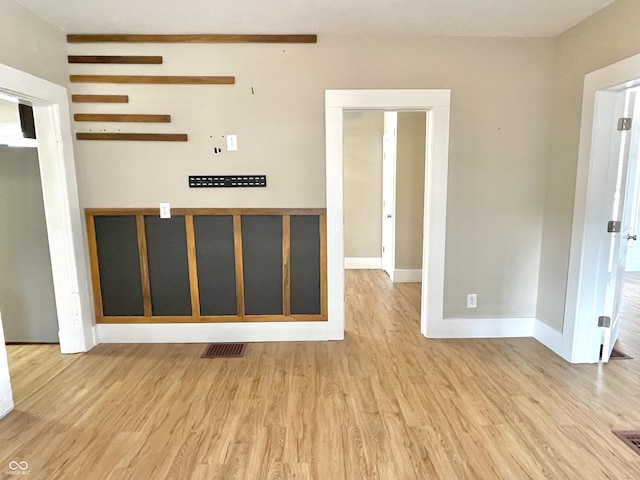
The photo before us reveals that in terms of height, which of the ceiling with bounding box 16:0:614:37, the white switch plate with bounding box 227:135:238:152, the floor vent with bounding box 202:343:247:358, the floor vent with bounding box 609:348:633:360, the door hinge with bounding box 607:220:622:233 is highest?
the ceiling with bounding box 16:0:614:37

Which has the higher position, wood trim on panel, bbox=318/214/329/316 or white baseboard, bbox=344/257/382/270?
wood trim on panel, bbox=318/214/329/316

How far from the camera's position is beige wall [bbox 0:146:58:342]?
2893 mm

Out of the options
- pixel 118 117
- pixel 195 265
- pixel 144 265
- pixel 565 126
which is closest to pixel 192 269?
pixel 195 265

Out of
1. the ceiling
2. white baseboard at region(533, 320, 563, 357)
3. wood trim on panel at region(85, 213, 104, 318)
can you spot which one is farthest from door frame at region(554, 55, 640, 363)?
wood trim on panel at region(85, 213, 104, 318)

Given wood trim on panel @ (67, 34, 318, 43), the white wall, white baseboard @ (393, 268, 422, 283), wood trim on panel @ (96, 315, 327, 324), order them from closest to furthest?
the white wall → wood trim on panel @ (67, 34, 318, 43) → wood trim on panel @ (96, 315, 327, 324) → white baseboard @ (393, 268, 422, 283)

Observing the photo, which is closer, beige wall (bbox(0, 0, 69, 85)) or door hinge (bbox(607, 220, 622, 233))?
beige wall (bbox(0, 0, 69, 85))

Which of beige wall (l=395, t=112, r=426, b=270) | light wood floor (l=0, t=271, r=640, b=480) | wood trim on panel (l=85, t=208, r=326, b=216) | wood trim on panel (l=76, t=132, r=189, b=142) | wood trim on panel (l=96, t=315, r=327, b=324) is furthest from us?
beige wall (l=395, t=112, r=426, b=270)

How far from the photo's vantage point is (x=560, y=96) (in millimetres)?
2732

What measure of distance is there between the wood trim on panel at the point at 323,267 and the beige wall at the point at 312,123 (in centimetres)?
17

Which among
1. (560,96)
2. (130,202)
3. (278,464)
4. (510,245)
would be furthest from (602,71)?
(130,202)

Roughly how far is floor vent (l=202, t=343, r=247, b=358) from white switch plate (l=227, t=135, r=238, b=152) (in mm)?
1636

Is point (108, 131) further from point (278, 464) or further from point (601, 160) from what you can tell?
point (601, 160)

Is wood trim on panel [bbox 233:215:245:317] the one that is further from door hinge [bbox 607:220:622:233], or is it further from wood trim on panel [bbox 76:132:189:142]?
door hinge [bbox 607:220:622:233]

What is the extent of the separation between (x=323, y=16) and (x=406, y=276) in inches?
135
